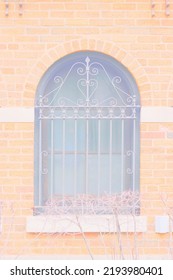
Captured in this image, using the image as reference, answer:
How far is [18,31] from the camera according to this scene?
269 inches

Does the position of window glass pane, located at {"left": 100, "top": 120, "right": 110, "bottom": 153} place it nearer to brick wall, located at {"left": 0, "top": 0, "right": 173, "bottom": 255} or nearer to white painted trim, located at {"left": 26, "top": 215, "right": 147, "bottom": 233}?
brick wall, located at {"left": 0, "top": 0, "right": 173, "bottom": 255}

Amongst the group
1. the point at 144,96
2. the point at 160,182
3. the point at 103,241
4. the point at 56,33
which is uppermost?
the point at 56,33

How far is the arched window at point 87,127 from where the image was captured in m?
6.91

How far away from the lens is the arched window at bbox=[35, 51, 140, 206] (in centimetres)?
691

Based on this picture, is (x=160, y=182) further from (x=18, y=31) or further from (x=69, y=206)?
(x=18, y=31)

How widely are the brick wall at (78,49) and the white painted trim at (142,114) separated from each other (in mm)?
53

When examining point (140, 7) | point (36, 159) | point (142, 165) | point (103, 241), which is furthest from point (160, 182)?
point (140, 7)

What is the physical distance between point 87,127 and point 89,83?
0.54 meters

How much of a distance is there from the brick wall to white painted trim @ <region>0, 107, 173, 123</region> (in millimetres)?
53

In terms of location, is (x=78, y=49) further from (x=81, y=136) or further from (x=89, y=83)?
(x=81, y=136)

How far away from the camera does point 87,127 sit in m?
6.89

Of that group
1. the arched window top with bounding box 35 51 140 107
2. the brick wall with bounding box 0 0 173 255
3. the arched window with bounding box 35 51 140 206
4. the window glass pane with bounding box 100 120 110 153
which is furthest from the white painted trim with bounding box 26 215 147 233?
the arched window top with bounding box 35 51 140 107

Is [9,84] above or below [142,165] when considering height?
above

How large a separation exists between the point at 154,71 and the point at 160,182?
4.28 feet
